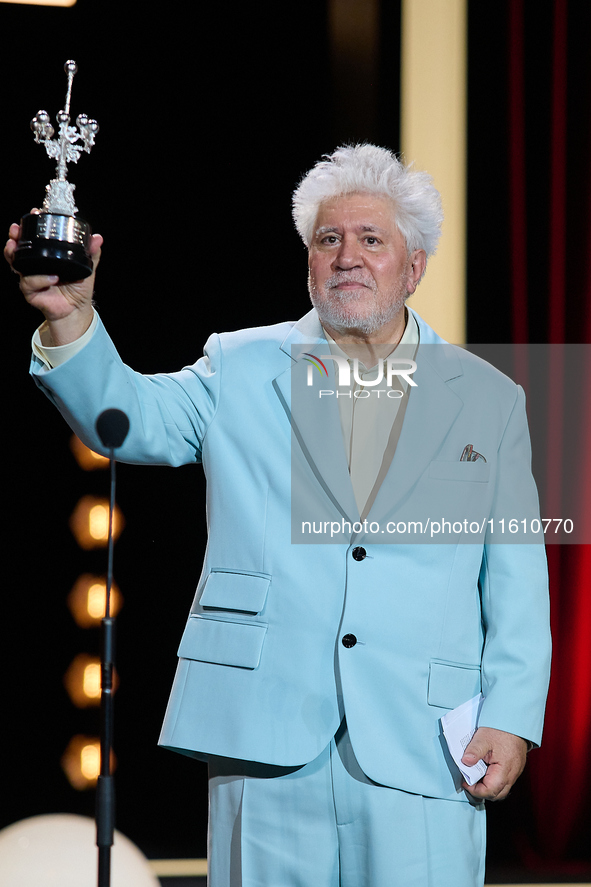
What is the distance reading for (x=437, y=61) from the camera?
2.81 meters

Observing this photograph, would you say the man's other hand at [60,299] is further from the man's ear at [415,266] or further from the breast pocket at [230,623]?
the man's ear at [415,266]

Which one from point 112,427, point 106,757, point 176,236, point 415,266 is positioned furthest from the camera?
point 176,236

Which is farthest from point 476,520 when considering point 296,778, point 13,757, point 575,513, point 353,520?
point 13,757

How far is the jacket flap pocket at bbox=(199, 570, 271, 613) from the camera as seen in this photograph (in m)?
1.54

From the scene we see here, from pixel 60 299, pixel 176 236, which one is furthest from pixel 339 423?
pixel 176 236

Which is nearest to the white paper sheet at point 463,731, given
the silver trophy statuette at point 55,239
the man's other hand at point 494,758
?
the man's other hand at point 494,758

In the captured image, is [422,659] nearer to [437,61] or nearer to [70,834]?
[70,834]

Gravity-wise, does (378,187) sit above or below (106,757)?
above

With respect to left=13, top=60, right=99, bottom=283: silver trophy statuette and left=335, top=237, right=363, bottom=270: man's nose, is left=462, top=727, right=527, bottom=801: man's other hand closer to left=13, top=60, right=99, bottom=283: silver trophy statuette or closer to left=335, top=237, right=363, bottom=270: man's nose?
left=335, top=237, right=363, bottom=270: man's nose

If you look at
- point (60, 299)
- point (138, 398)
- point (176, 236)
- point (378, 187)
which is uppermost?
point (176, 236)

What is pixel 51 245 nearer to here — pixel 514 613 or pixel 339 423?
pixel 339 423

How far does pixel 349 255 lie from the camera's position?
1749 millimetres

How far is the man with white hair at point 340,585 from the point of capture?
1.49 meters

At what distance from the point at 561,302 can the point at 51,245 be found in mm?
1893
